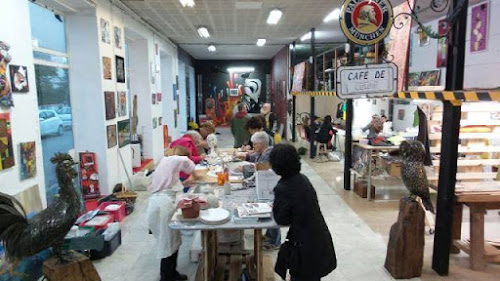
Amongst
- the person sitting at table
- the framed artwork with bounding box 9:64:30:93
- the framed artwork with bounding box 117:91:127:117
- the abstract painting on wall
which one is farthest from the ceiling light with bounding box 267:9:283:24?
the abstract painting on wall

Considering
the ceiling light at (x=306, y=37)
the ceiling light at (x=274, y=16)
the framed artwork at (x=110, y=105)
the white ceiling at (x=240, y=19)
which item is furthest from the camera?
the ceiling light at (x=306, y=37)

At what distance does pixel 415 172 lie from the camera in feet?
12.2

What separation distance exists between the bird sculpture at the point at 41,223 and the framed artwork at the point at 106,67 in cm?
357

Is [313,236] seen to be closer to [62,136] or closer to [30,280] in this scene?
[30,280]

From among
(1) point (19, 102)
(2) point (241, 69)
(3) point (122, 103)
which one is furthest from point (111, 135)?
(2) point (241, 69)

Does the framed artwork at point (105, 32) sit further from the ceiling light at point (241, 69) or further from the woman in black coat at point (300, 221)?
the ceiling light at point (241, 69)

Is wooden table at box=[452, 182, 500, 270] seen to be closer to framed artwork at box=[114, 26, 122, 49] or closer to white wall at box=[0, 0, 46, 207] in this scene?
white wall at box=[0, 0, 46, 207]

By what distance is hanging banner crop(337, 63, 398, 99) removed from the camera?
376cm

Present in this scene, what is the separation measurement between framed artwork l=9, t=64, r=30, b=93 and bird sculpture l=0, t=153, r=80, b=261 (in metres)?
1.50

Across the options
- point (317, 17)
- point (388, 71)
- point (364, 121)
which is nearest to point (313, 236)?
point (388, 71)

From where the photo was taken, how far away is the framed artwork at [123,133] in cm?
656

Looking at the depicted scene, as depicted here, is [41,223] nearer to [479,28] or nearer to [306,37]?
[479,28]

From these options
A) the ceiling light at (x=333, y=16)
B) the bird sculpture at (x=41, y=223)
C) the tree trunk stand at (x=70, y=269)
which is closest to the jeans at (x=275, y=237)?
the tree trunk stand at (x=70, y=269)

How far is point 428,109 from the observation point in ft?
20.5
